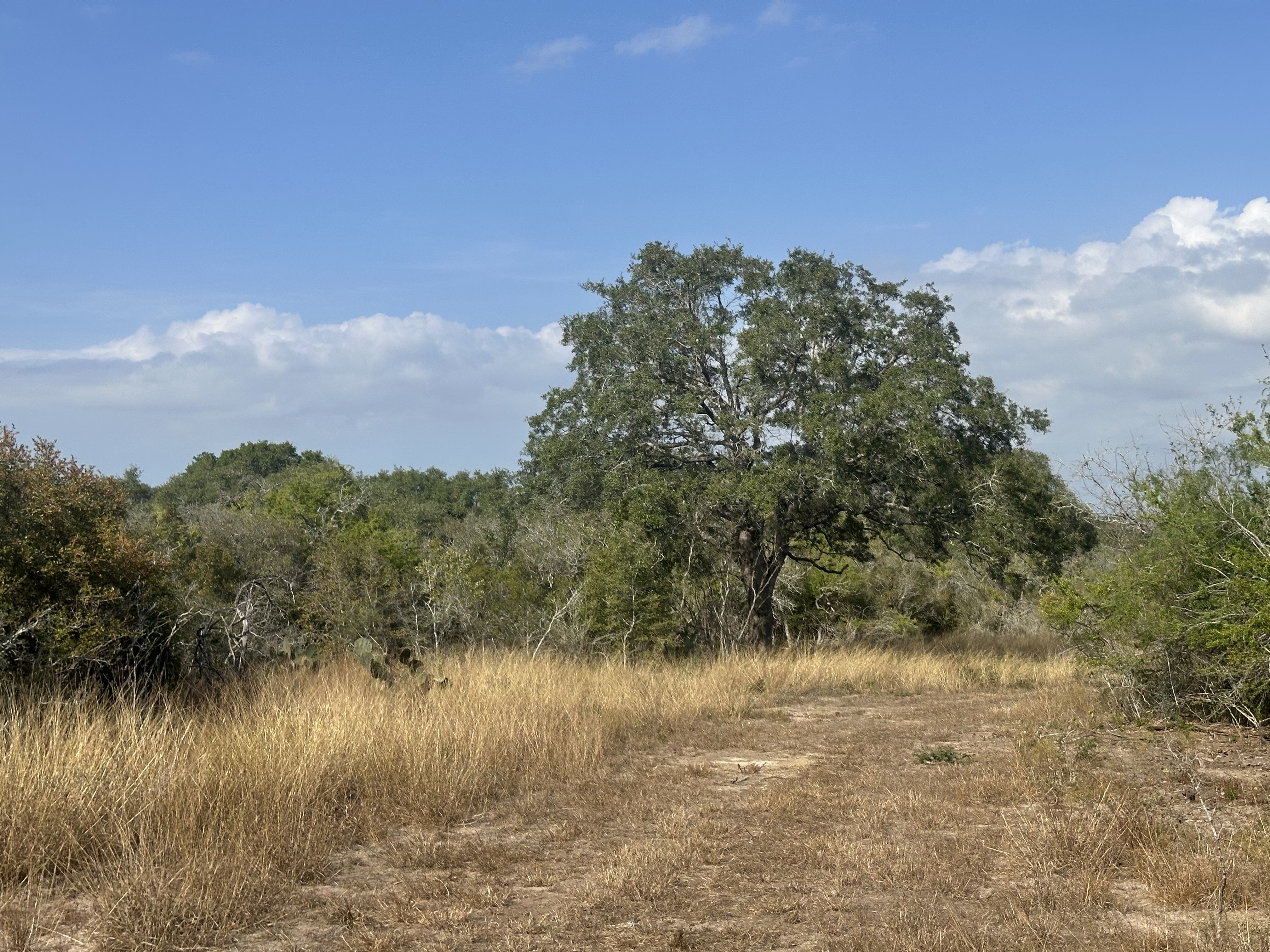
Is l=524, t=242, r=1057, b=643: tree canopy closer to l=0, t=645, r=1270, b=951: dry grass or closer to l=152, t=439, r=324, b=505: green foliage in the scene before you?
l=0, t=645, r=1270, b=951: dry grass

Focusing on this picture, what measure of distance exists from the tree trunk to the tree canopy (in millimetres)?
38

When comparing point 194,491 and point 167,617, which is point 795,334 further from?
point 194,491

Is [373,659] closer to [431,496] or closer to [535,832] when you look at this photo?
[535,832]

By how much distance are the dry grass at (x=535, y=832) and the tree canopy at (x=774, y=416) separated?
6.92m

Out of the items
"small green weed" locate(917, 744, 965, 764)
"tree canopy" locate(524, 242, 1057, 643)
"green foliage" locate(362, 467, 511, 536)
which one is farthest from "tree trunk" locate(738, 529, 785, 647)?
"small green weed" locate(917, 744, 965, 764)

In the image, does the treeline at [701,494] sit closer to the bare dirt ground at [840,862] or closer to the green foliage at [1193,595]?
the green foliage at [1193,595]

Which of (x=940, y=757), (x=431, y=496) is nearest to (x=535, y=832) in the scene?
(x=940, y=757)

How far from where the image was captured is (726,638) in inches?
773

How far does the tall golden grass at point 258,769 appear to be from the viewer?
533cm

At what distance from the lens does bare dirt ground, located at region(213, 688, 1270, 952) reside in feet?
16.1

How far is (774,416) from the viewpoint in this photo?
1719 centimetres

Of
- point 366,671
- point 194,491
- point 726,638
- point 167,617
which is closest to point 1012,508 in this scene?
point 726,638

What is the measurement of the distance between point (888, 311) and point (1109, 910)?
14.7 meters

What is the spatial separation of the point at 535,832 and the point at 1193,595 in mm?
5873
